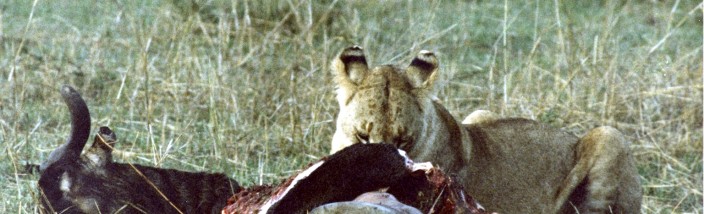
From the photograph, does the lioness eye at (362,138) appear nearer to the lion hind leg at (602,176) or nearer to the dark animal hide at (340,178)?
the dark animal hide at (340,178)

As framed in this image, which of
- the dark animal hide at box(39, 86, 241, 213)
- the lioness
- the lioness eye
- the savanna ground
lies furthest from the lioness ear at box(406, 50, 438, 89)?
the savanna ground

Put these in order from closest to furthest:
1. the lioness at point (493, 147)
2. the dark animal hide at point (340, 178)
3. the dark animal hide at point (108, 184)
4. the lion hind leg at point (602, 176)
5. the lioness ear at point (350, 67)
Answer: the dark animal hide at point (340, 178) < the dark animal hide at point (108, 184) < the lioness at point (493, 147) < the lioness ear at point (350, 67) < the lion hind leg at point (602, 176)

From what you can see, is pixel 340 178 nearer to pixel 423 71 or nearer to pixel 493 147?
pixel 423 71

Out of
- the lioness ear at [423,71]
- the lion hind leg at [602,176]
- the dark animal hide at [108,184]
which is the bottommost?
the lion hind leg at [602,176]

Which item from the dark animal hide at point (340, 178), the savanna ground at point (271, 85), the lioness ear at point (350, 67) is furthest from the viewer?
the savanna ground at point (271, 85)

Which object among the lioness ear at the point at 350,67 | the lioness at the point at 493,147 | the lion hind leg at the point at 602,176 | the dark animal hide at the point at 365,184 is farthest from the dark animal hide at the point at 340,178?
the lion hind leg at the point at 602,176

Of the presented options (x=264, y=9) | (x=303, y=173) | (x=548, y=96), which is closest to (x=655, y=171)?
(x=548, y=96)

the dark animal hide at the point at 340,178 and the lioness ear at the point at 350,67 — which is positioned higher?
the lioness ear at the point at 350,67

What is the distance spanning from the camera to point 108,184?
5.02 meters

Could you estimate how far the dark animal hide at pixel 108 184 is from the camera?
4934 mm

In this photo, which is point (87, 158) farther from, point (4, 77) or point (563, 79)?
point (563, 79)

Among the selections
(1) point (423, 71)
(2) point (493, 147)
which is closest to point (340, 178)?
(1) point (423, 71)

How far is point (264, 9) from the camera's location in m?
9.60

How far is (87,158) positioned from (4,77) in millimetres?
3601
